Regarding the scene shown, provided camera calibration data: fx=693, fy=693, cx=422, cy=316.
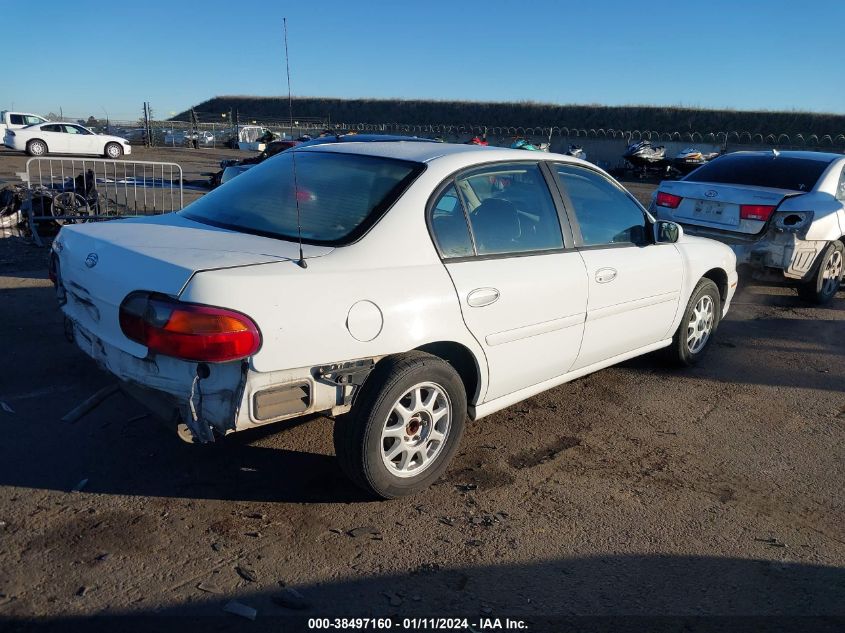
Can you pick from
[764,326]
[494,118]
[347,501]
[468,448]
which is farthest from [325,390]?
[494,118]

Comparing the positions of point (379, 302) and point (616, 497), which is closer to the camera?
point (379, 302)

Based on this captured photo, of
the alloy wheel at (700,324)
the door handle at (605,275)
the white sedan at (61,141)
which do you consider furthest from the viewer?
the white sedan at (61,141)

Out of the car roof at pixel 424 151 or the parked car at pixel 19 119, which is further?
the parked car at pixel 19 119

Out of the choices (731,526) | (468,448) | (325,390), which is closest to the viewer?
(325,390)

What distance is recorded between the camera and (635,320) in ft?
15.0

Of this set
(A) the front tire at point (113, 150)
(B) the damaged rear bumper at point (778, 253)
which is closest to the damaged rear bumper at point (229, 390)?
(B) the damaged rear bumper at point (778, 253)

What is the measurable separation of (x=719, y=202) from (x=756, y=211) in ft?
1.33

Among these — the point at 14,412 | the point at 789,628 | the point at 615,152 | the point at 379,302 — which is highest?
the point at 615,152

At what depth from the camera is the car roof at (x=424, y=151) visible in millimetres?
3783

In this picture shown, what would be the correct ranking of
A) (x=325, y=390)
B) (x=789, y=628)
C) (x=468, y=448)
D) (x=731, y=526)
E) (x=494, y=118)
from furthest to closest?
(x=494, y=118) < (x=468, y=448) < (x=731, y=526) < (x=325, y=390) < (x=789, y=628)

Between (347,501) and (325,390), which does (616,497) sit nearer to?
(347,501)

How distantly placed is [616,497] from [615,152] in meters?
39.9

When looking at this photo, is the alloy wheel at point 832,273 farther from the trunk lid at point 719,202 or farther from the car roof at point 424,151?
the car roof at point 424,151

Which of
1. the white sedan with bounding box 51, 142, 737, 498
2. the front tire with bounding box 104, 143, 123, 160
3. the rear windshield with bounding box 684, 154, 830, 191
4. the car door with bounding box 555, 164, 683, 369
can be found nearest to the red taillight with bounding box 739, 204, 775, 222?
the rear windshield with bounding box 684, 154, 830, 191
